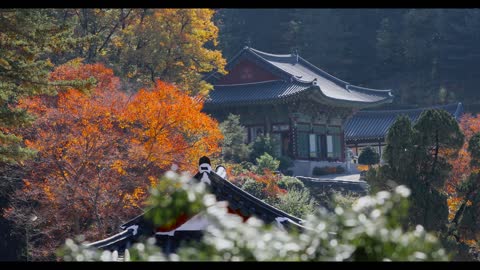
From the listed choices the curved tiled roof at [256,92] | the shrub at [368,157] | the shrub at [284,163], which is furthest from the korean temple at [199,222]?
the shrub at [368,157]

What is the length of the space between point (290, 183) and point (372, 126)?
1613 cm

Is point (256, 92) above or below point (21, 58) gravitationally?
below

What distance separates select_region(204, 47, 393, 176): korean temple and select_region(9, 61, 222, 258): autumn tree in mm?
14003

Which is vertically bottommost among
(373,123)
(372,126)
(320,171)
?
(320,171)

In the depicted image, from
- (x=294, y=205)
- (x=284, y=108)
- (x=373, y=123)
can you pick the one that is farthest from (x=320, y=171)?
(x=294, y=205)

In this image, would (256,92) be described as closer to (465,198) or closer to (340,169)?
(340,169)

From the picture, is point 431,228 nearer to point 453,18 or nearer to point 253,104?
point 253,104

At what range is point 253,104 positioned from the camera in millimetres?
34938

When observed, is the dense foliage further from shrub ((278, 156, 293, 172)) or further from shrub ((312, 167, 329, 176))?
shrub ((312, 167, 329, 176))

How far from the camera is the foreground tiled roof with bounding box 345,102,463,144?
4306cm

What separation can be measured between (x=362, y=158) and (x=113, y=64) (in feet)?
46.9

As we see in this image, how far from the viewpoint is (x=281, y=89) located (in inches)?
1393
